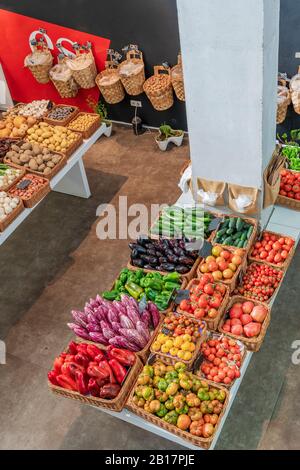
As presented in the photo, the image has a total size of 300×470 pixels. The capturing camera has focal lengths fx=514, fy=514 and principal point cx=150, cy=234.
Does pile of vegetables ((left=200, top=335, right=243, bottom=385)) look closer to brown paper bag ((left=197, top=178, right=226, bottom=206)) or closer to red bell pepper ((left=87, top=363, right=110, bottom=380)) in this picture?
red bell pepper ((left=87, top=363, right=110, bottom=380))

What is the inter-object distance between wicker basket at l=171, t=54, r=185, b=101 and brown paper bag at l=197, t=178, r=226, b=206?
2615 mm

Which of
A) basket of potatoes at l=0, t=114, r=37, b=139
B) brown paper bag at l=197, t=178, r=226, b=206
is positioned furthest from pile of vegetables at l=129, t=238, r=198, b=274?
basket of potatoes at l=0, t=114, r=37, b=139

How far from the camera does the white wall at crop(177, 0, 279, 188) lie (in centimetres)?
427

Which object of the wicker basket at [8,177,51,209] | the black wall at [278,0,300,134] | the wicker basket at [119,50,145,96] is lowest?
the wicker basket at [8,177,51,209]

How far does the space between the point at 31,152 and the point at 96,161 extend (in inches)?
72.5

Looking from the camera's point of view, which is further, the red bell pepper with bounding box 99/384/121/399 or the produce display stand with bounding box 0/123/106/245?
the produce display stand with bounding box 0/123/106/245

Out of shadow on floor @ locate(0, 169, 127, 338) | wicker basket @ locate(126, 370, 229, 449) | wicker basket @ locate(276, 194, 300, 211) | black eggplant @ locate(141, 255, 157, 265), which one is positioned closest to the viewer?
wicker basket @ locate(126, 370, 229, 449)

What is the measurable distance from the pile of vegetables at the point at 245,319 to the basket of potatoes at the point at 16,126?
14.0 feet

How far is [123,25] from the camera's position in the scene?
800cm

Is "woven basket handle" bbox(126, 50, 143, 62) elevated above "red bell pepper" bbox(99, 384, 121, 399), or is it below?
above

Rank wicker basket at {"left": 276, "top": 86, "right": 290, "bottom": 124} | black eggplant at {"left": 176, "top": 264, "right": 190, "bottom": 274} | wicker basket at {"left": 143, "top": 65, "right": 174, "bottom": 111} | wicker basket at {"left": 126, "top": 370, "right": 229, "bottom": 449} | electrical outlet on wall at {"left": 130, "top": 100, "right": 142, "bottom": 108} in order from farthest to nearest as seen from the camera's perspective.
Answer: electrical outlet on wall at {"left": 130, "top": 100, "right": 142, "bottom": 108}
wicker basket at {"left": 143, "top": 65, "right": 174, "bottom": 111}
wicker basket at {"left": 276, "top": 86, "right": 290, "bottom": 124}
black eggplant at {"left": 176, "top": 264, "right": 190, "bottom": 274}
wicker basket at {"left": 126, "top": 370, "right": 229, "bottom": 449}

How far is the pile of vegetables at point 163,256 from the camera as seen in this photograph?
5.21 meters

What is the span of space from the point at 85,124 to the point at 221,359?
435 cm
